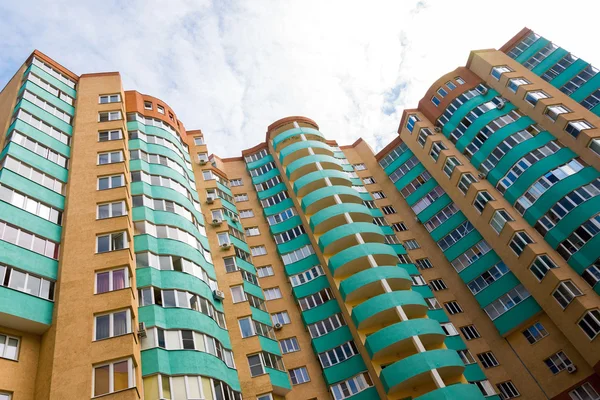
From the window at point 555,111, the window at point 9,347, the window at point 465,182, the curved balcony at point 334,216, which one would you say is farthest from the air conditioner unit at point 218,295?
the window at point 555,111

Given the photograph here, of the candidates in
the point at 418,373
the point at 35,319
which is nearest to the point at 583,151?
the point at 418,373

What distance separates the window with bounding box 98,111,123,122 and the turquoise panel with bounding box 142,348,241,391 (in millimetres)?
21167

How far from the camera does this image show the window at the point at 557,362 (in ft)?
98.3

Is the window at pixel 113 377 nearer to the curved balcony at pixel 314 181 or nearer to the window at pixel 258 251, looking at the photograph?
the window at pixel 258 251

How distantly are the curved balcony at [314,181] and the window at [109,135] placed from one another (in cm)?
1781

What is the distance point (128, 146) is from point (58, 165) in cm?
724

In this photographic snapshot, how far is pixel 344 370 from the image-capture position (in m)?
31.6

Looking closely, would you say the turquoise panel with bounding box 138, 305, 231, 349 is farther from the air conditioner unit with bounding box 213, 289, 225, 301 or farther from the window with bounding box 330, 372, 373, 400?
the window with bounding box 330, 372, 373, 400

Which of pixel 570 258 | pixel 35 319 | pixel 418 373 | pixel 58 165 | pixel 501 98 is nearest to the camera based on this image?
pixel 35 319

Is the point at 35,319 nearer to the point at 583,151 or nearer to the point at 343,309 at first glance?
the point at 343,309

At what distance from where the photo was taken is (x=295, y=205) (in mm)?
44500

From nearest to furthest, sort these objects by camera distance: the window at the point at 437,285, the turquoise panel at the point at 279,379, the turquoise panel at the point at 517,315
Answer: the turquoise panel at the point at 279,379 → the turquoise panel at the point at 517,315 → the window at the point at 437,285

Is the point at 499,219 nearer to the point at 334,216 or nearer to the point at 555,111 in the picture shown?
the point at 555,111

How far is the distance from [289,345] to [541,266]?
20774 millimetres
